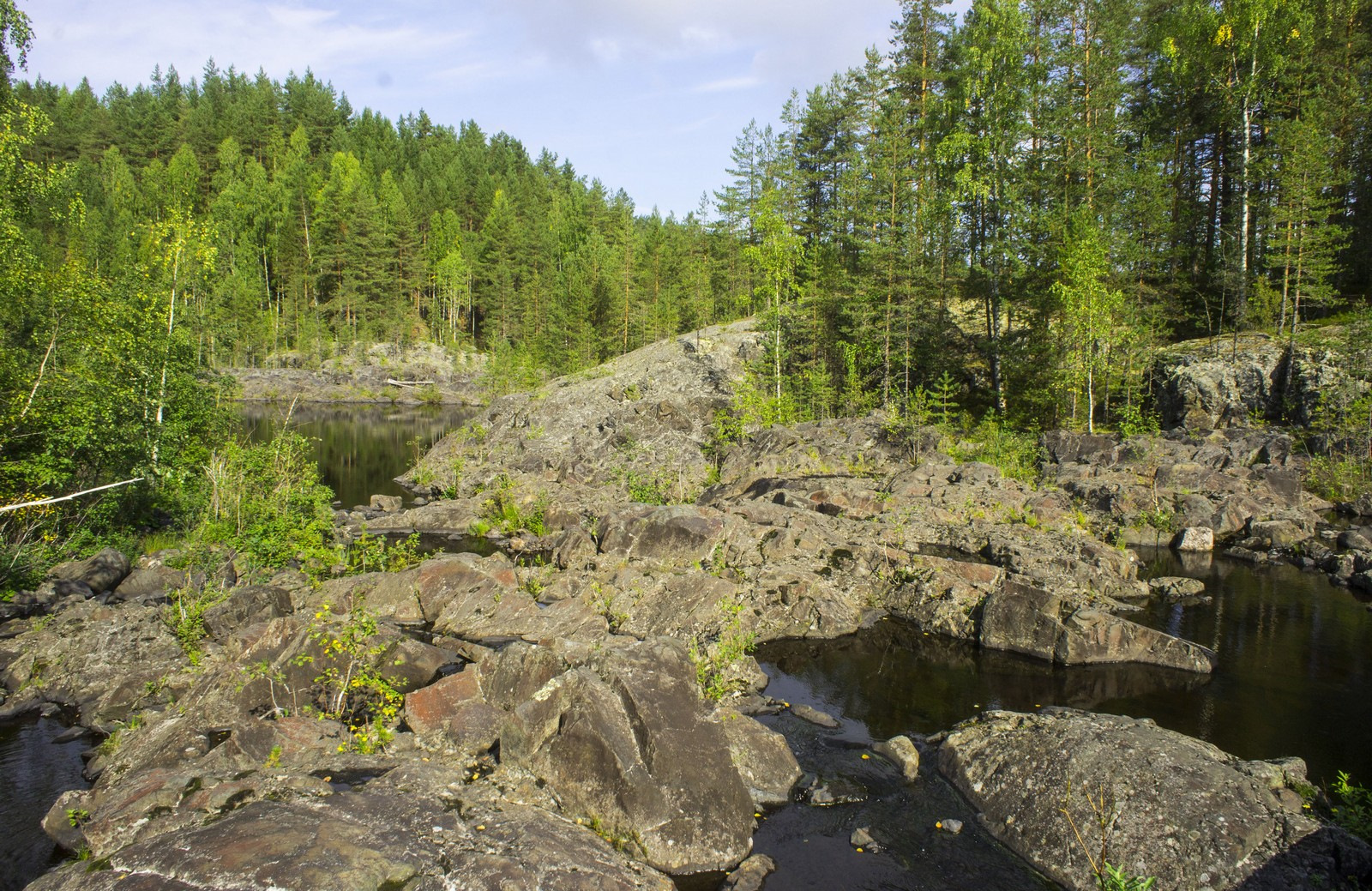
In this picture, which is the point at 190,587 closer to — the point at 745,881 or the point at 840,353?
the point at 745,881

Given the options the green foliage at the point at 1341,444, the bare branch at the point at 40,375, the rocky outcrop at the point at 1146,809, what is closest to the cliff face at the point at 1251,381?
the green foliage at the point at 1341,444

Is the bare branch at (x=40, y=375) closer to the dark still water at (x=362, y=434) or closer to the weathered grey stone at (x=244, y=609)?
the weathered grey stone at (x=244, y=609)

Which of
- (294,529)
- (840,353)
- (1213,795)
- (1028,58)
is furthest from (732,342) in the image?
(1213,795)

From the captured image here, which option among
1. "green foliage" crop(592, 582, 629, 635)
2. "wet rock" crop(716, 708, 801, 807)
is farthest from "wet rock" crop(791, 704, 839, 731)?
"green foliage" crop(592, 582, 629, 635)

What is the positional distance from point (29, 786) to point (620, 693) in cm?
955

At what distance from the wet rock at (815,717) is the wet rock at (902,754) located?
3.98 ft

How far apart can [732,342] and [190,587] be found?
39.2m

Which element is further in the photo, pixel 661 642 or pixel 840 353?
pixel 840 353

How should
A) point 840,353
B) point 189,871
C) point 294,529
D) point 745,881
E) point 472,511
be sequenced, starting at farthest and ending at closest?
point 840,353
point 472,511
point 294,529
point 745,881
point 189,871

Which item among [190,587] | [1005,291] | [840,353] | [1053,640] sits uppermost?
[1005,291]

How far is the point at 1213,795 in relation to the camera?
34.3ft

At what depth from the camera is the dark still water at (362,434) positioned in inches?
1593

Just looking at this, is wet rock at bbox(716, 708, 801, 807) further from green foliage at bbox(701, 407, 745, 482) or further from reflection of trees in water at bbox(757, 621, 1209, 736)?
green foliage at bbox(701, 407, 745, 482)

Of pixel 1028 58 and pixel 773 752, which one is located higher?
pixel 1028 58
